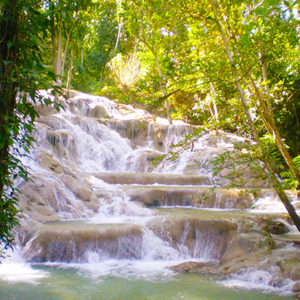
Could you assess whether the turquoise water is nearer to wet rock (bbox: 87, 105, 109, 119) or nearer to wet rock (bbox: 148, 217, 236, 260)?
wet rock (bbox: 148, 217, 236, 260)

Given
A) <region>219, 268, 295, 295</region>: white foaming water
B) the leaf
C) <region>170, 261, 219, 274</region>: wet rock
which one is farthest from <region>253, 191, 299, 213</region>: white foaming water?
the leaf

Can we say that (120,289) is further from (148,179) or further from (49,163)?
(148,179)

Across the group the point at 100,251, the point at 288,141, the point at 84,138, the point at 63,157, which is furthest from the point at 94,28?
the point at 100,251

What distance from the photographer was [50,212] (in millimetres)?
6695

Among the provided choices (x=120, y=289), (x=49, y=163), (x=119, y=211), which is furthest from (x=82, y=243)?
(x=49, y=163)

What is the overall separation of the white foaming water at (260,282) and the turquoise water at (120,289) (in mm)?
165

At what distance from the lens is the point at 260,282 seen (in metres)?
4.47

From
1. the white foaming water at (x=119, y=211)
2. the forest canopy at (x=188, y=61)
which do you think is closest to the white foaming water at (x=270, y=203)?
the forest canopy at (x=188, y=61)

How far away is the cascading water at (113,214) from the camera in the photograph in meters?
5.21

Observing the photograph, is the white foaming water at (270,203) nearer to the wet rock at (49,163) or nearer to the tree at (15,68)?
the wet rock at (49,163)

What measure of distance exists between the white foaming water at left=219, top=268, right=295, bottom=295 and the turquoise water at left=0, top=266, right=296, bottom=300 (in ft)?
0.54

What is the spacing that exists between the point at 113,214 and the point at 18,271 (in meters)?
2.82

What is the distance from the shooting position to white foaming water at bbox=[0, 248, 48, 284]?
14.4ft

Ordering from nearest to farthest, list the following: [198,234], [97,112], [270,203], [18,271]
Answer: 1. [18,271]
2. [198,234]
3. [270,203]
4. [97,112]
